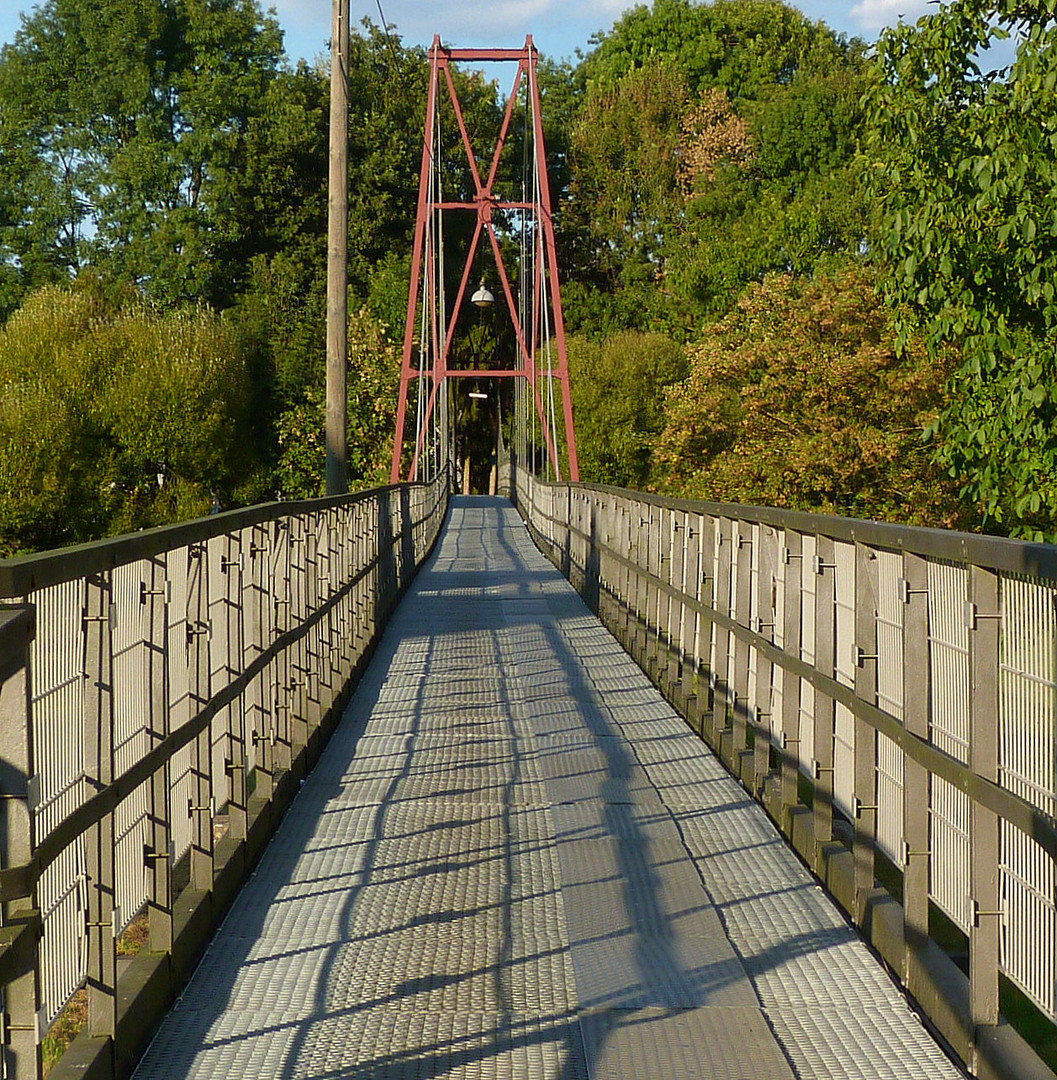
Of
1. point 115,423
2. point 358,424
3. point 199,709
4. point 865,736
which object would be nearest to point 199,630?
point 199,709

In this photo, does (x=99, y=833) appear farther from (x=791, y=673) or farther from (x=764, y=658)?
(x=764, y=658)

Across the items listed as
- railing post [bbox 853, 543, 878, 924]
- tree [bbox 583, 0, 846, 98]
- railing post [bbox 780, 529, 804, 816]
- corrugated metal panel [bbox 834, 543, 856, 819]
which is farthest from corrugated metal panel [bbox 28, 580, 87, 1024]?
tree [bbox 583, 0, 846, 98]

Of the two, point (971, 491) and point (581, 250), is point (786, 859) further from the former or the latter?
point (581, 250)

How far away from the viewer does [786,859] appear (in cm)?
552

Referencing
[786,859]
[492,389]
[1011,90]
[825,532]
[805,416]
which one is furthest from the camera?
[492,389]

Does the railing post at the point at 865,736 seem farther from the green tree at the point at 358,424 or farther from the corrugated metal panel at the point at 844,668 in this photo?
the green tree at the point at 358,424

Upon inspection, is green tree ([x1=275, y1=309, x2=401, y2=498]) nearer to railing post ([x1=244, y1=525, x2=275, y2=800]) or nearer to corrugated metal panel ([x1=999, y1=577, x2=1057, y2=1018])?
railing post ([x1=244, y1=525, x2=275, y2=800])

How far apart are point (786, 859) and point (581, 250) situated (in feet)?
184

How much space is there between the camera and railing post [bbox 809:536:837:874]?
5113mm

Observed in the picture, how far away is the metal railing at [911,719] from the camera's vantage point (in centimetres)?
314

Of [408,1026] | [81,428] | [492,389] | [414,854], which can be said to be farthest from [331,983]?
[492,389]

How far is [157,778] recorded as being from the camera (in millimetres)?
4066

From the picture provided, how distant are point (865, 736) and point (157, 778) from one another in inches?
71.8

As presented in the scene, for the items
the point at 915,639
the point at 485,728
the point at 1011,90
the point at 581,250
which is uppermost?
the point at 581,250
